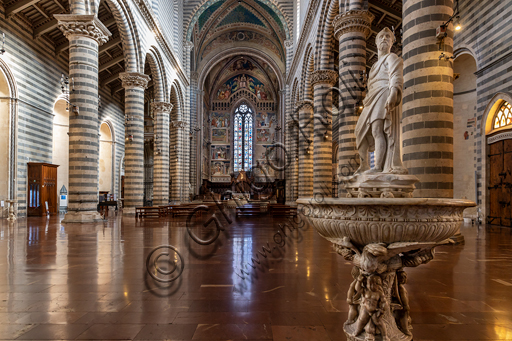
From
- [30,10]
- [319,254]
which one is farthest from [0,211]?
[319,254]

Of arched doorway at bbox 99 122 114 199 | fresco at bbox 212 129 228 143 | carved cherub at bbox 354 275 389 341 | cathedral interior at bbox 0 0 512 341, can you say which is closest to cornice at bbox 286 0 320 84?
cathedral interior at bbox 0 0 512 341

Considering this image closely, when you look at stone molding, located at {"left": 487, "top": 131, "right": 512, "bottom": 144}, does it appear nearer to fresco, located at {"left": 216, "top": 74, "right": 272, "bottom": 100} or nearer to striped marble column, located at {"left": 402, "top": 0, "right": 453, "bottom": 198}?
striped marble column, located at {"left": 402, "top": 0, "right": 453, "bottom": 198}

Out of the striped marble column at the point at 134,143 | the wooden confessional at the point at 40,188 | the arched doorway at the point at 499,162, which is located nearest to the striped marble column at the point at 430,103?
the arched doorway at the point at 499,162

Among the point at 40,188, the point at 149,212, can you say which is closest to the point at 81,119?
the point at 149,212

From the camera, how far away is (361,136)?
3934mm

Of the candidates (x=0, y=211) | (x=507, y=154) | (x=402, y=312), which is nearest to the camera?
(x=402, y=312)

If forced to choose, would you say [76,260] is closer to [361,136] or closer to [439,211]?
[361,136]

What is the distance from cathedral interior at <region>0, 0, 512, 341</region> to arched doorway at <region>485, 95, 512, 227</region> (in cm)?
6

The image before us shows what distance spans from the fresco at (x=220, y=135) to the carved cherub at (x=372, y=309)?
40361 mm

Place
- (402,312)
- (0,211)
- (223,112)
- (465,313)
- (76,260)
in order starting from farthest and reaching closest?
1. (223,112)
2. (0,211)
3. (76,260)
4. (465,313)
5. (402,312)

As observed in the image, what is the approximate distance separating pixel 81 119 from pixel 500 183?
15.2m

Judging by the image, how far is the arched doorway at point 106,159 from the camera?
25.1 metres

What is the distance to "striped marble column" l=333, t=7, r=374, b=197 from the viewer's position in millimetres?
11172

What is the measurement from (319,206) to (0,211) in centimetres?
1658
